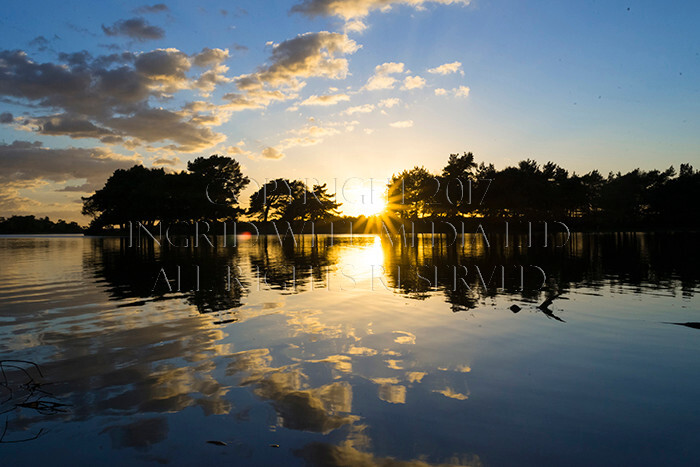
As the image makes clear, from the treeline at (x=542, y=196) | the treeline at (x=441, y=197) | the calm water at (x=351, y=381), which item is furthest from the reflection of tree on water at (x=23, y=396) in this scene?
the treeline at (x=542, y=196)

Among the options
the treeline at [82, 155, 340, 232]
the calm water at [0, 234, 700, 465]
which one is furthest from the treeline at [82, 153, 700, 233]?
the calm water at [0, 234, 700, 465]

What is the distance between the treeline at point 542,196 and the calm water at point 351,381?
86.2 metres

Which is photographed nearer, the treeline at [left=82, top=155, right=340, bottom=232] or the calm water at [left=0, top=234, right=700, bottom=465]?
the calm water at [left=0, top=234, right=700, bottom=465]

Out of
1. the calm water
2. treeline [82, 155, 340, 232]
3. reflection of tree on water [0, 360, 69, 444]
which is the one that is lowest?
the calm water

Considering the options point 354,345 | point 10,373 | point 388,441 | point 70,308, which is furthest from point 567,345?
point 70,308

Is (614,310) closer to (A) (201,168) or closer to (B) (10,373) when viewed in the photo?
(B) (10,373)

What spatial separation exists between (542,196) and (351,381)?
4111 inches

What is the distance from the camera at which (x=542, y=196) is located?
324 feet

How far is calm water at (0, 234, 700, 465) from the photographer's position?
15.9 ft

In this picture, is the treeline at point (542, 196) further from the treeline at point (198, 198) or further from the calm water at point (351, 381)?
the calm water at point (351, 381)

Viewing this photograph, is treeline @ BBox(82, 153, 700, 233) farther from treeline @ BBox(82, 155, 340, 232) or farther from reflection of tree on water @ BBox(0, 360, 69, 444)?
reflection of tree on water @ BBox(0, 360, 69, 444)

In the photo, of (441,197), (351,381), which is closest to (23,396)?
(351,381)

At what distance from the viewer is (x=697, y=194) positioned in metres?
110

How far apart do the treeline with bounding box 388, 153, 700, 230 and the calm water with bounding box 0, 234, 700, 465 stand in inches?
3392
